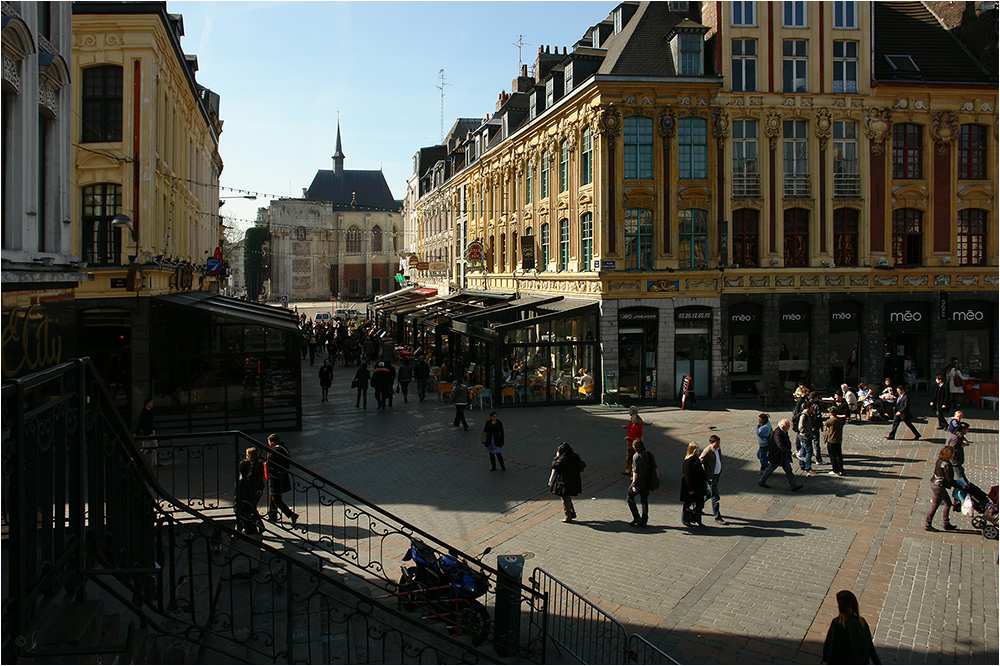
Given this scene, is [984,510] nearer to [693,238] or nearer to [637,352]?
[637,352]

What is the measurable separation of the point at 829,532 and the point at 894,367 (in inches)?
718

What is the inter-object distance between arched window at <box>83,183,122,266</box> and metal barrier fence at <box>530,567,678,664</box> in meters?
15.5

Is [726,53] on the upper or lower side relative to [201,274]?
upper

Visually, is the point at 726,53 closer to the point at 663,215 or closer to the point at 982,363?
the point at 663,215

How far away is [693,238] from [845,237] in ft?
18.5

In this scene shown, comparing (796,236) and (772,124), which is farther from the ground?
(772,124)

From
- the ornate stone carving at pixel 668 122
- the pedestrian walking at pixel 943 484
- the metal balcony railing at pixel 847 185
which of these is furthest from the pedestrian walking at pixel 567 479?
the metal balcony railing at pixel 847 185

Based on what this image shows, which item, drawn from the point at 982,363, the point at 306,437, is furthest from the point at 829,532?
the point at 982,363

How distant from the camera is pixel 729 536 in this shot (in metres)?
11.4

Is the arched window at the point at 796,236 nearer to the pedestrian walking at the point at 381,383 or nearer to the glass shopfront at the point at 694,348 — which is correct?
the glass shopfront at the point at 694,348

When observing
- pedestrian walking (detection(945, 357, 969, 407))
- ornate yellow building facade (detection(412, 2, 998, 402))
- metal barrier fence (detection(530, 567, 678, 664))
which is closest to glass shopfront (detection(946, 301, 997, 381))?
ornate yellow building facade (detection(412, 2, 998, 402))

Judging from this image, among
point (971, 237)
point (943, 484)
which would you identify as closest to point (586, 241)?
point (971, 237)

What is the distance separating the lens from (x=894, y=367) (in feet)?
89.4

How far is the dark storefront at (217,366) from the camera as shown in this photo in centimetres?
1908
